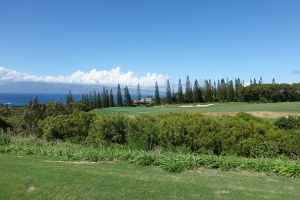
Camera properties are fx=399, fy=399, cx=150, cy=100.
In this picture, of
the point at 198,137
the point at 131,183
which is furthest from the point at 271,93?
the point at 131,183

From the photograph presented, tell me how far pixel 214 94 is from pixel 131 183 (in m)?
117

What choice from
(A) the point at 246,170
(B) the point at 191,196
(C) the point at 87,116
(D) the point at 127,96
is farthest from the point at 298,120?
(D) the point at 127,96

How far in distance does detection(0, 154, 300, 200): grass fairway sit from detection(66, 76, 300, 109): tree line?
91.2m

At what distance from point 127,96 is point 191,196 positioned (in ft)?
378

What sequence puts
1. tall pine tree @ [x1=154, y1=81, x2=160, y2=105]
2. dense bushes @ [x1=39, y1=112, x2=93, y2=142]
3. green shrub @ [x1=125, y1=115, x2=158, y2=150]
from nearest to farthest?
green shrub @ [x1=125, y1=115, x2=158, y2=150], dense bushes @ [x1=39, y1=112, x2=93, y2=142], tall pine tree @ [x1=154, y1=81, x2=160, y2=105]

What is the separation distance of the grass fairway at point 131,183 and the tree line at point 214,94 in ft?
299

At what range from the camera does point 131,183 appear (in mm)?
8109

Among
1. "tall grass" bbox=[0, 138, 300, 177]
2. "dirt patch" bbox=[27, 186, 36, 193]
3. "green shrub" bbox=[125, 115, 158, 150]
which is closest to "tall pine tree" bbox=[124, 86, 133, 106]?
"green shrub" bbox=[125, 115, 158, 150]

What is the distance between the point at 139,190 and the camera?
25.5ft

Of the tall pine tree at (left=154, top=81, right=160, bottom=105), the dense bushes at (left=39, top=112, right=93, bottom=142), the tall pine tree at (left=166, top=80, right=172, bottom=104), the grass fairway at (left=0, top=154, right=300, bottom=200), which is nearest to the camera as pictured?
the grass fairway at (left=0, top=154, right=300, bottom=200)

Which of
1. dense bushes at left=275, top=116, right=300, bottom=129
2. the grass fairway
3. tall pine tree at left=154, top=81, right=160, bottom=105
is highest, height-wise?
tall pine tree at left=154, top=81, right=160, bottom=105

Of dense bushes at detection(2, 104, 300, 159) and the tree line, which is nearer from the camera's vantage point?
dense bushes at detection(2, 104, 300, 159)

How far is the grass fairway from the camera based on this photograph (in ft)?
25.0

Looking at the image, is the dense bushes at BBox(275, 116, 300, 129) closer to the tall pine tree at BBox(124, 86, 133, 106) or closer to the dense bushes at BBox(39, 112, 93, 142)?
the dense bushes at BBox(39, 112, 93, 142)
